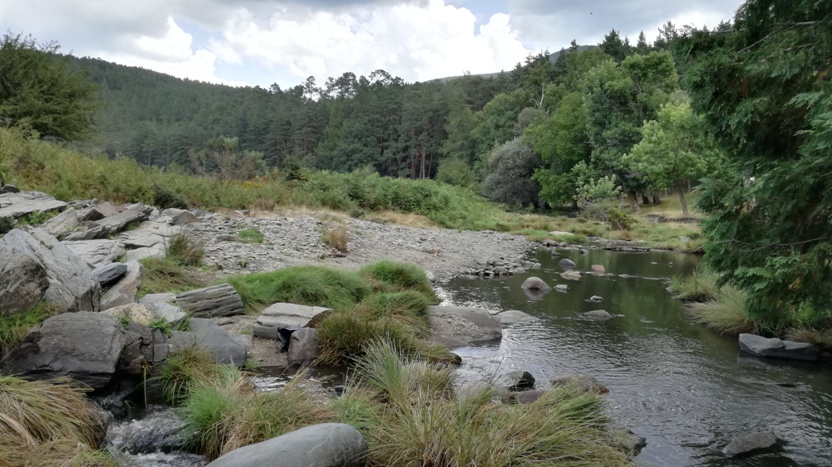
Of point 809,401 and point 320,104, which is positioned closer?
point 809,401

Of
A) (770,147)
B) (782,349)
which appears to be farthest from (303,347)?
(782,349)

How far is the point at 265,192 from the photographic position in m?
20.6

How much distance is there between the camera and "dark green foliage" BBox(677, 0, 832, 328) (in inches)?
202

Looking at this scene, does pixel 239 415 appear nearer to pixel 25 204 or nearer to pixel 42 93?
A: pixel 25 204

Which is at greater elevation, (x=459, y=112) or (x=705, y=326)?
(x=459, y=112)

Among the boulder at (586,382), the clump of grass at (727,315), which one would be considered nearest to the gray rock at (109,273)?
the boulder at (586,382)

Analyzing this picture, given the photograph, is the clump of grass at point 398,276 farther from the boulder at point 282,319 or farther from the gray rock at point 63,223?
the gray rock at point 63,223

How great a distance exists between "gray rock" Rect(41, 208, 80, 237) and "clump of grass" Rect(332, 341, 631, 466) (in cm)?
767

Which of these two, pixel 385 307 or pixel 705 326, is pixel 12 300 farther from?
pixel 705 326

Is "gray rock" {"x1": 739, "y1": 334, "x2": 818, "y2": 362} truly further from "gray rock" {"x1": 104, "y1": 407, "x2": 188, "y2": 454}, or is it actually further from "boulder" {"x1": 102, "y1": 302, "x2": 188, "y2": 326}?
"boulder" {"x1": 102, "y1": 302, "x2": 188, "y2": 326}

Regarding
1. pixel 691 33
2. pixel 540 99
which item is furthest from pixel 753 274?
pixel 540 99

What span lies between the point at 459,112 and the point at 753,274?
6937 cm

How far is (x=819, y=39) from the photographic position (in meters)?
5.40

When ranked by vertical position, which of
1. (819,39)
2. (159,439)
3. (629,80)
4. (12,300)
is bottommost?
(159,439)
